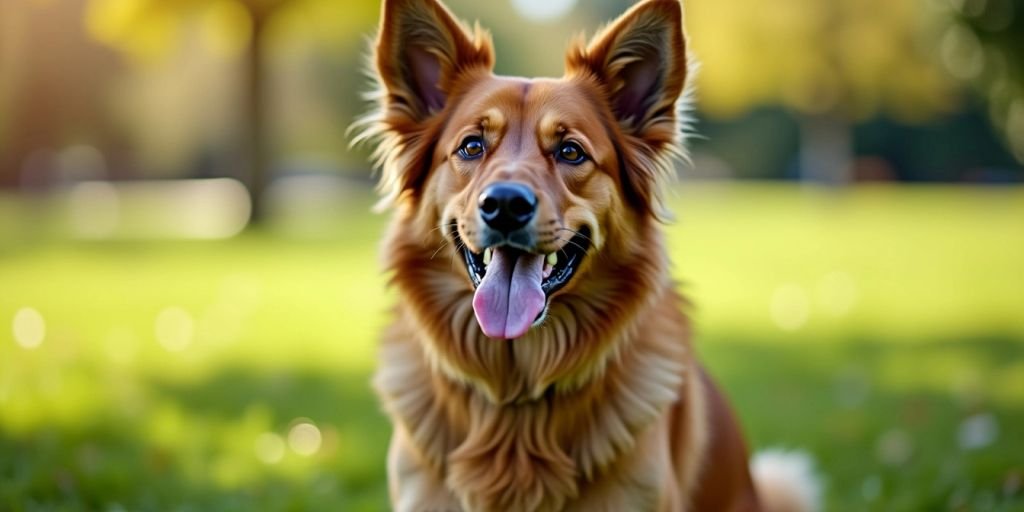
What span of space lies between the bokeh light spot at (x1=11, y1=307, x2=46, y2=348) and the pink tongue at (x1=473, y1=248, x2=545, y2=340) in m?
5.84

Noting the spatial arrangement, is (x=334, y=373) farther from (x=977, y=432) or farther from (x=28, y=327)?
(x=977, y=432)

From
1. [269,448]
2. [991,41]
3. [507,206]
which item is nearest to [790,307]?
[991,41]

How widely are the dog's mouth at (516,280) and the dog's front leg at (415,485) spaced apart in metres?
0.65

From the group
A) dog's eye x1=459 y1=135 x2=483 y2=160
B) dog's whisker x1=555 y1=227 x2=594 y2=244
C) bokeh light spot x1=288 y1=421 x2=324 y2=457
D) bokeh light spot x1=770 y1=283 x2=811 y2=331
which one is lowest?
bokeh light spot x1=770 y1=283 x2=811 y2=331

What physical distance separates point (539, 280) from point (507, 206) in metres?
0.33

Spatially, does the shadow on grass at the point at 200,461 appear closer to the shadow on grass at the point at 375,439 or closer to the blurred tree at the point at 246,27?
the shadow on grass at the point at 375,439

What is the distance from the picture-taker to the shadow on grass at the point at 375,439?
16.4ft

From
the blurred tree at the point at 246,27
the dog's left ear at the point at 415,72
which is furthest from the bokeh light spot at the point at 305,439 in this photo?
the blurred tree at the point at 246,27

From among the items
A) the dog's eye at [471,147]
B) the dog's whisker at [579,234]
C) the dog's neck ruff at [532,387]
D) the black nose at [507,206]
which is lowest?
the dog's neck ruff at [532,387]

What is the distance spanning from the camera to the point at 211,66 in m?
44.2

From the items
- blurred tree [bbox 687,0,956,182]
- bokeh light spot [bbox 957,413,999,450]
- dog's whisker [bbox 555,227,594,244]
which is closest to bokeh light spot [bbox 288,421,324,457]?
dog's whisker [bbox 555,227,594,244]

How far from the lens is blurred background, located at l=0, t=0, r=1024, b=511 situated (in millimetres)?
5527

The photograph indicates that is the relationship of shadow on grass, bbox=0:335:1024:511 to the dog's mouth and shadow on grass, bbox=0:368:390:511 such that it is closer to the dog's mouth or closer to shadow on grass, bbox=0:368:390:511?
shadow on grass, bbox=0:368:390:511

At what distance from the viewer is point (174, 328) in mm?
9531
